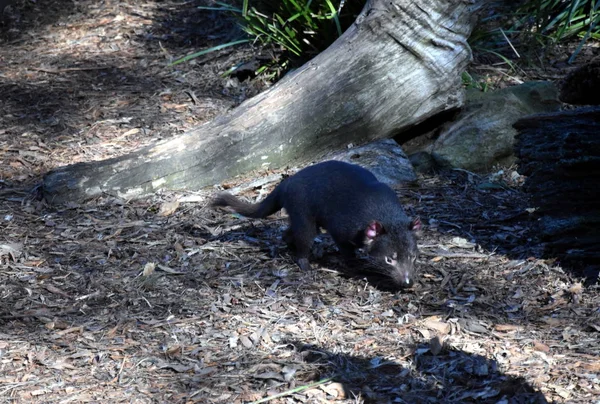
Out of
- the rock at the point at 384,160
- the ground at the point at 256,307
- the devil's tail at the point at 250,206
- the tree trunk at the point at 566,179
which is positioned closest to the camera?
the ground at the point at 256,307

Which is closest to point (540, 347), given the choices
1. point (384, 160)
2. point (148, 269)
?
point (148, 269)

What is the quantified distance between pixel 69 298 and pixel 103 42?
15.3 ft

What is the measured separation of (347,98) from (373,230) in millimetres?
1726

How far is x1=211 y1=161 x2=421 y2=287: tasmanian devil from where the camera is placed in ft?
13.6

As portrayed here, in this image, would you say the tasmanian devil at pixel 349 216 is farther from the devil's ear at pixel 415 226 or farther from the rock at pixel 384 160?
the rock at pixel 384 160

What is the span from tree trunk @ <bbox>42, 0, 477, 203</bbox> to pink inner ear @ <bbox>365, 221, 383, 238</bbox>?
1.62 metres

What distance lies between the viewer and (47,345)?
360 centimetres

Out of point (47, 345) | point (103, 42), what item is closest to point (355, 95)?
point (47, 345)

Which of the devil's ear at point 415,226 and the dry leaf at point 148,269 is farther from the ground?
the devil's ear at point 415,226

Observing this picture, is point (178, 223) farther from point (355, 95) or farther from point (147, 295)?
point (355, 95)

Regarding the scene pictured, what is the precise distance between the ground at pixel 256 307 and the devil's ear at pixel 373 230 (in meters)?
0.28

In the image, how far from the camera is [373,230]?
416 cm

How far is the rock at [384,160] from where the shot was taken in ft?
17.7

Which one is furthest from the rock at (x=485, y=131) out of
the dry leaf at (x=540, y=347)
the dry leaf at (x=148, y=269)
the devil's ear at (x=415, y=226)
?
the dry leaf at (x=148, y=269)
